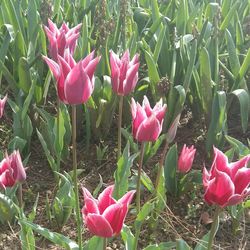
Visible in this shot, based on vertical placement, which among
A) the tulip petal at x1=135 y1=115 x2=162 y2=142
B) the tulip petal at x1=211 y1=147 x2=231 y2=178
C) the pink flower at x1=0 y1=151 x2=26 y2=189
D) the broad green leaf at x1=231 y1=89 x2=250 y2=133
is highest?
the tulip petal at x1=211 y1=147 x2=231 y2=178

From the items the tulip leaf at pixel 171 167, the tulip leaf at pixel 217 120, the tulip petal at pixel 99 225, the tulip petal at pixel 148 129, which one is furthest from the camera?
the tulip leaf at pixel 217 120

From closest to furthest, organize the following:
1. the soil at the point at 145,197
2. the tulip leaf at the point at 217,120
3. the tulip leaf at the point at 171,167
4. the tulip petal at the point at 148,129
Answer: the tulip petal at the point at 148,129 → the soil at the point at 145,197 → the tulip leaf at the point at 171,167 → the tulip leaf at the point at 217,120

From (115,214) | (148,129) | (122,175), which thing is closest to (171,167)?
(122,175)

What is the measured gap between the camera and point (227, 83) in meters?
2.36

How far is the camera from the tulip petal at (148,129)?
1.48m

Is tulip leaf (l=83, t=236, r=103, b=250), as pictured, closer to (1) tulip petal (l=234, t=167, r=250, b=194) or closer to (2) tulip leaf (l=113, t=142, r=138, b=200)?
(2) tulip leaf (l=113, t=142, r=138, b=200)

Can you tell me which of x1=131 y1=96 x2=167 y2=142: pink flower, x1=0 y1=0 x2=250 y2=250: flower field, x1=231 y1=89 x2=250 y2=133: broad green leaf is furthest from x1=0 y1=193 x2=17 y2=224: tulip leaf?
x1=231 y1=89 x2=250 y2=133: broad green leaf

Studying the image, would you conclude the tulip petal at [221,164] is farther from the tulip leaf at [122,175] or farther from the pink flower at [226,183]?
the tulip leaf at [122,175]

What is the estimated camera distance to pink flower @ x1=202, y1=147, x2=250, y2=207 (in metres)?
1.22

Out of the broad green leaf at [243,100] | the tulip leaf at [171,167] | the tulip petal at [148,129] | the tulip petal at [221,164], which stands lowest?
the tulip leaf at [171,167]

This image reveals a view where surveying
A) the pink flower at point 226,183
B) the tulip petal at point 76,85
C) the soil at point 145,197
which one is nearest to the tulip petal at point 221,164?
the pink flower at point 226,183

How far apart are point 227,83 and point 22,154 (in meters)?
0.95

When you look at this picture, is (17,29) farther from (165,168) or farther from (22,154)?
(165,168)

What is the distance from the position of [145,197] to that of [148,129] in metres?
0.68
